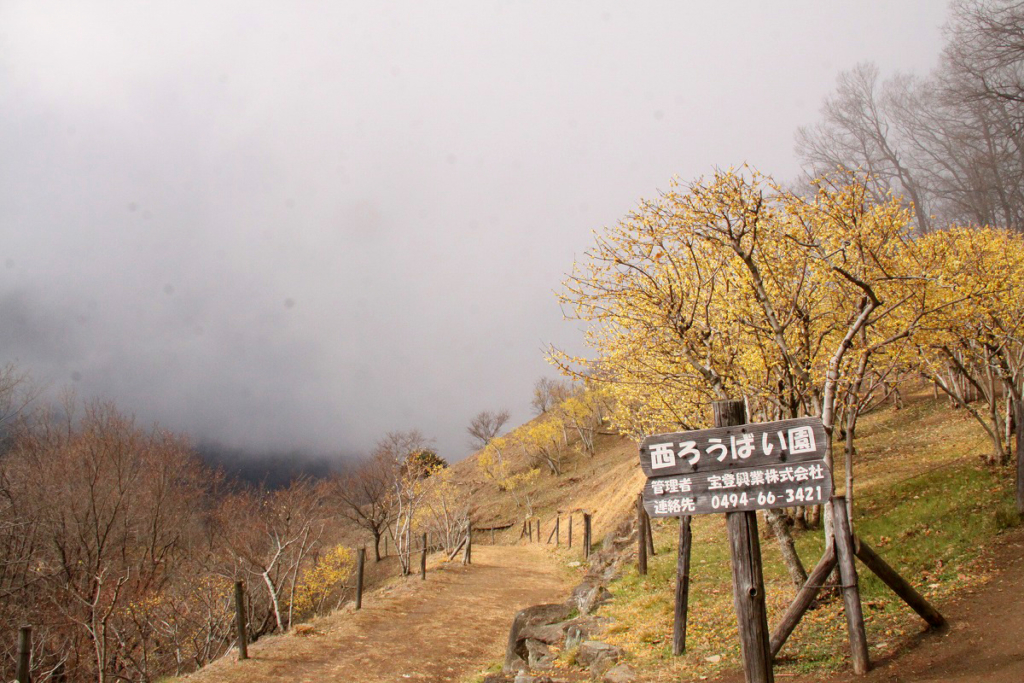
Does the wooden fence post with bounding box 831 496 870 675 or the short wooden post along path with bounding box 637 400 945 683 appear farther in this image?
the wooden fence post with bounding box 831 496 870 675

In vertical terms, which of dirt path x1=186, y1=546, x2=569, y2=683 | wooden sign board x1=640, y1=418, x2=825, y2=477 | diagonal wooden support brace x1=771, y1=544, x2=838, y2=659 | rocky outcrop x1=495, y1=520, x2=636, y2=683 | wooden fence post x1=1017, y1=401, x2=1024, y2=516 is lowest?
dirt path x1=186, y1=546, x2=569, y2=683

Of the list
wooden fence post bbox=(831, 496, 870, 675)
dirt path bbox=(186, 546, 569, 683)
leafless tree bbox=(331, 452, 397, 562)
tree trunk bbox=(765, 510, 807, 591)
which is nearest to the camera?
wooden fence post bbox=(831, 496, 870, 675)

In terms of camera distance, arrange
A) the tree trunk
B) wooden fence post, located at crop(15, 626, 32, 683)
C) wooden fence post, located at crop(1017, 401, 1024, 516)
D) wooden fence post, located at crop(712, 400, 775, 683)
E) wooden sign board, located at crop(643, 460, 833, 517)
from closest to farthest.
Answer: wooden sign board, located at crop(643, 460, 833, 517) → wooden fence post, located at crop(712, 400, 775, 683) → the tree trunk → wooden fence post, located at crop(15, 626, 32, 683) → wooden fence post, located at crop(1017, 401, 1024, 516)

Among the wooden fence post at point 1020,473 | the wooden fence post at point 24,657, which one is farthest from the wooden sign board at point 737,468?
the wooden fence post at point 24,657

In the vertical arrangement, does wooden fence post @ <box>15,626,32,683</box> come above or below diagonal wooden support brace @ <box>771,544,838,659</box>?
below

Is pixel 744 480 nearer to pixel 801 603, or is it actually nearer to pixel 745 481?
pixel 745 481

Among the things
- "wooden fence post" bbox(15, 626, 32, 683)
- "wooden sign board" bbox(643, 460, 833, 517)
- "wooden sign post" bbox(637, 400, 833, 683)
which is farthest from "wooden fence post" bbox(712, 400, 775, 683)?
"wooden fence post" bbox(15, 626, 32, 683)

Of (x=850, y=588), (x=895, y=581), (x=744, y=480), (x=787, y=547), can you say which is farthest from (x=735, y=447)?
(x=787, y=547)

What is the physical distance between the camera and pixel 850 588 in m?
7.01

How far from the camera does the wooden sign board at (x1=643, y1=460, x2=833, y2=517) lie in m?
5.52

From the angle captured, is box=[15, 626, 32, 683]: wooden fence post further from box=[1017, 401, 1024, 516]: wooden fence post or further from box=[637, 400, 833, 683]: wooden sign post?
box=[1017, 401, 1024, 516]: wooden fence post

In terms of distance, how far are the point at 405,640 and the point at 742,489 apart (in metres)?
12.9

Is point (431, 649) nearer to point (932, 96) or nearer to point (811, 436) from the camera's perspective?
point (811, 436)

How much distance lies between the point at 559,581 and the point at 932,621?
2039 centimetres
